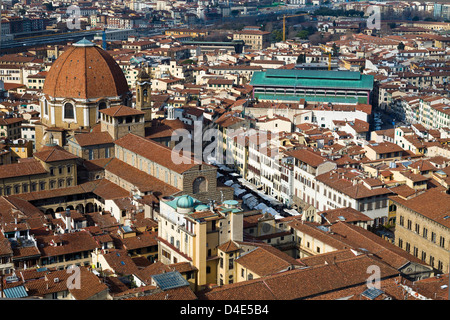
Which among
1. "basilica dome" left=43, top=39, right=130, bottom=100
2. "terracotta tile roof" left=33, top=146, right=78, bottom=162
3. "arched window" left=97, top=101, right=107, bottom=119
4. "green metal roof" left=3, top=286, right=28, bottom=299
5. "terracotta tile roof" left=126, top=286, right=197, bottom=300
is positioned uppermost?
"basilica dome" left=43, top=39, right=130, bottom=100

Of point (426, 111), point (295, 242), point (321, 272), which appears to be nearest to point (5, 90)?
point (426, 111)

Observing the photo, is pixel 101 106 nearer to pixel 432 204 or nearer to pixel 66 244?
pixel 66 244

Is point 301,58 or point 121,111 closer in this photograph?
point 121,111

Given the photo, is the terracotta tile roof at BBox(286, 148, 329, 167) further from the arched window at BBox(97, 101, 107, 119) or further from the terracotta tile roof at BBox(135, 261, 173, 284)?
the terracotta tile roof at BBox(135, 261, 173, 284)

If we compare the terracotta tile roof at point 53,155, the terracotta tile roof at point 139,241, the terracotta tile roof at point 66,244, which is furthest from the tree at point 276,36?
the terracotta tile roof at point 66,244

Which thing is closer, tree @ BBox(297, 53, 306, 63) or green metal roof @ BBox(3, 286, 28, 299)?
green metal roof @ BBox(3, 286, 28, 299)

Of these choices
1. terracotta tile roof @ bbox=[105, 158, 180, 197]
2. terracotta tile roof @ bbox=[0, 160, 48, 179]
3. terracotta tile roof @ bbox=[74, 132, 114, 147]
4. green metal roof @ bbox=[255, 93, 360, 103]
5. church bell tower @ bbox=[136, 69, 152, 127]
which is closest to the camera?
terracotta tile roof @ bbox=[105, 158, 180, 197]

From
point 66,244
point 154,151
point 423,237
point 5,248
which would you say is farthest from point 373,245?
point 5,248

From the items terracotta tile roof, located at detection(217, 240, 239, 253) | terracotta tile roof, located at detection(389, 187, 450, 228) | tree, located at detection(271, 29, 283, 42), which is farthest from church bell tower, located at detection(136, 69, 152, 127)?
tree, located at detection(271, 29, 283, 42)
